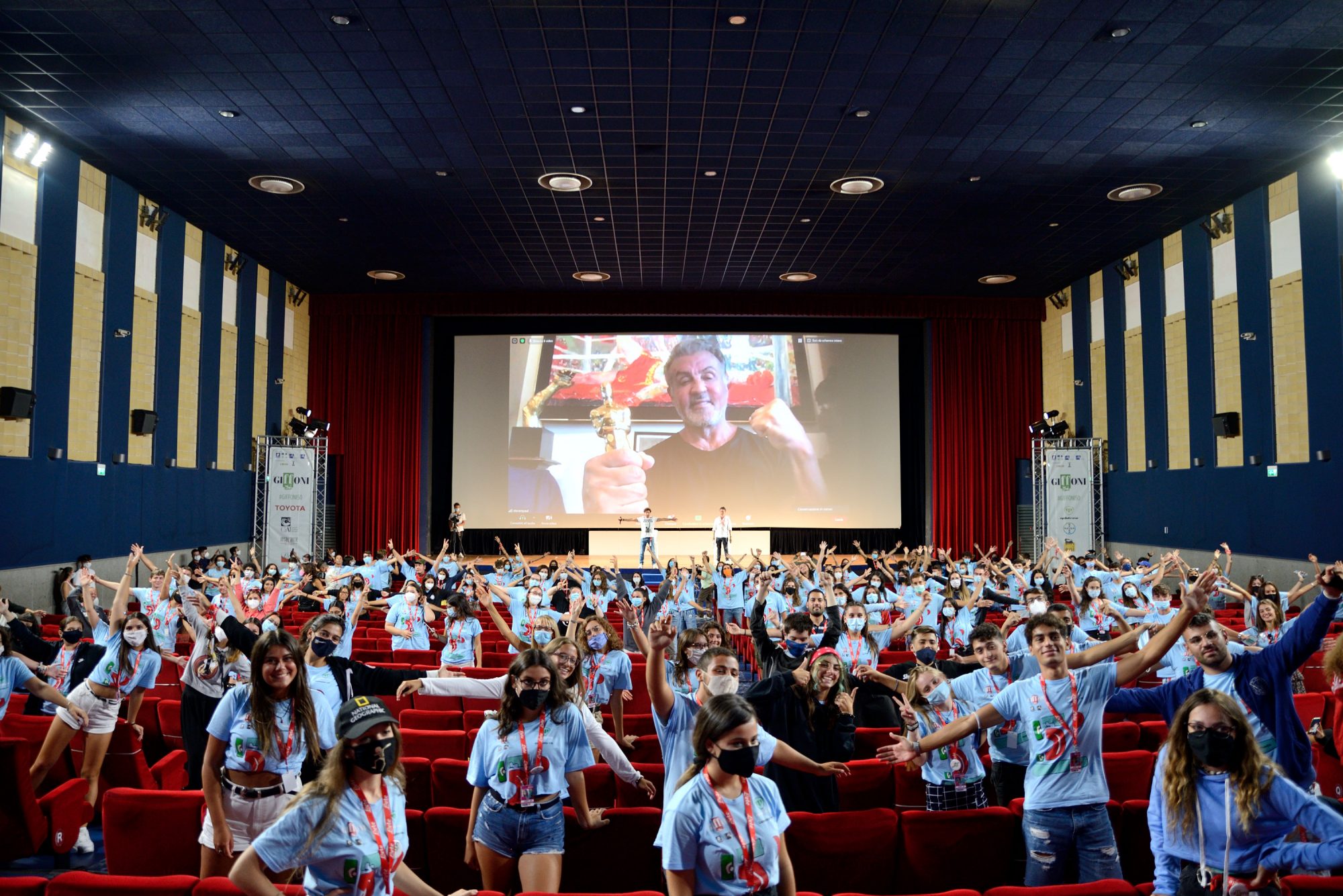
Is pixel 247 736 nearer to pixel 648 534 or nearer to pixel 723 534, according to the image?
pixel 648 534

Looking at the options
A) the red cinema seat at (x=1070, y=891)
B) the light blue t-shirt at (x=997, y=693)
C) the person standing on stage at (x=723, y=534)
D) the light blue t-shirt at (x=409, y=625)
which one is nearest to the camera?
the red cinema seat at (x=1070, y=891)

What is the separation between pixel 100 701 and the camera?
19.4 feet

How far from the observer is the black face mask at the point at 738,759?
3.04 meters

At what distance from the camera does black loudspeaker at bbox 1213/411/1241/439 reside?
1659 centimetres

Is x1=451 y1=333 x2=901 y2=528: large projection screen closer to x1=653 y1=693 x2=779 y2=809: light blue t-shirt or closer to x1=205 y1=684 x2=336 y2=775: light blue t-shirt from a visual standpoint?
x1=653 y1=693 x2=779 y2=809: light blue t-shirt

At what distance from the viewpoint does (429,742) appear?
5.64 m

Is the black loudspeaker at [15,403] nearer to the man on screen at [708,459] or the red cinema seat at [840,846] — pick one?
the man on screen at [708,459]

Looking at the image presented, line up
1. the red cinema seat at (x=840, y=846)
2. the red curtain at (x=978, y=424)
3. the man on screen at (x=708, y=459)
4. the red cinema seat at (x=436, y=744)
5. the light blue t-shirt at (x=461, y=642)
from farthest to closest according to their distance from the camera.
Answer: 1. the red curtain at (x=978, y=424)
2. the man on screen at (x=708, y=459)
3. the light blue t-shirt at (x=461, y=642)
4. the red cinema seat at (x=436, y=744)
5. the red cinema seat at (x=840, y=846)

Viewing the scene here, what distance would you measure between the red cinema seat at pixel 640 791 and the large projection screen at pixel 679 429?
60.8 feet

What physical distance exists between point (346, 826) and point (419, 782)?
2287mm

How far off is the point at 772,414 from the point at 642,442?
3413 mm

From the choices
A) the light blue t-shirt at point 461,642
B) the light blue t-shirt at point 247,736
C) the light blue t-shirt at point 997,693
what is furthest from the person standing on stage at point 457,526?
the light blue t-shirt at point 247,736

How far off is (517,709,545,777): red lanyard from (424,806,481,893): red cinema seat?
1.65 feet

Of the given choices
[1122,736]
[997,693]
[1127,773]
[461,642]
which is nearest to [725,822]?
[997,693]
